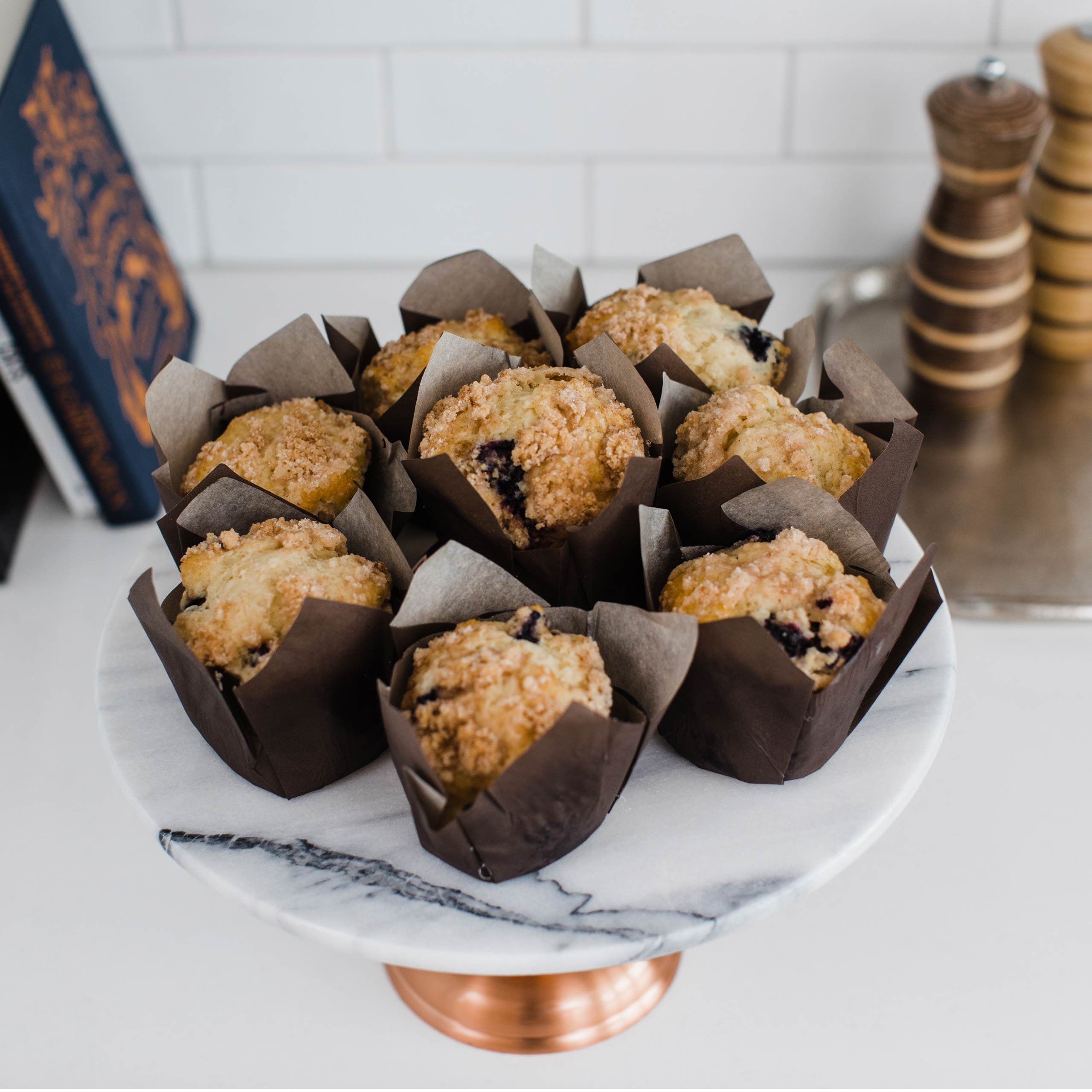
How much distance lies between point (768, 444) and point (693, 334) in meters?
0.14

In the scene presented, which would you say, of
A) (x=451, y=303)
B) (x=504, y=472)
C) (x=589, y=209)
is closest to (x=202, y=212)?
(x=589, y=209)

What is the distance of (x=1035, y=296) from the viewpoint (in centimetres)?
146

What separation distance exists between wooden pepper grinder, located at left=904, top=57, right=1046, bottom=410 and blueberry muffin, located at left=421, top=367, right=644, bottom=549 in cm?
68

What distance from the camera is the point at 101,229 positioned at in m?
1.28

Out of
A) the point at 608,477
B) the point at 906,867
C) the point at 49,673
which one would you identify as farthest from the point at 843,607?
the point at 49,673

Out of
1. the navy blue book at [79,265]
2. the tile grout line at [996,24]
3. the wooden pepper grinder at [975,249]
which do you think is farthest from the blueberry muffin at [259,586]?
the tile grout line at [996,24]

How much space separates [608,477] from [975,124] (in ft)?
2.36

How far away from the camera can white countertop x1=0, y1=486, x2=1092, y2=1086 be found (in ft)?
2.80

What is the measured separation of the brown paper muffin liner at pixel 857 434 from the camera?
2.48 ft

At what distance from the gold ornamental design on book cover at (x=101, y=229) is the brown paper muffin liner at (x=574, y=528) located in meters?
0.55

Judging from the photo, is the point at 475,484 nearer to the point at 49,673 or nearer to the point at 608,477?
the point at 608,477

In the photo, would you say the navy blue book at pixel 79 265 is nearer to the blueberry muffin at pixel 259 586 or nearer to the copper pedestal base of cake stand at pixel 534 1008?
the blueberry muffin at pixel 259 586

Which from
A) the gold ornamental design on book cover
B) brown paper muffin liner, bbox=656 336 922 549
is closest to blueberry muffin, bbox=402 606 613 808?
brown paper muffin liner, bbox=656 336 922 549

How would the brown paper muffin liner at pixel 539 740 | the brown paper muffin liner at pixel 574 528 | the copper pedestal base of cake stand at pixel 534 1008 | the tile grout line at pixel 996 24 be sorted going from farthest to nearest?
1. the tile grout line at pixel 996 24
2. the copper pedestal base of cake stand at pixel 534 1008
3. the brown paper muffin liner at pixel 574 528
4. the brown paper muffin liner at pixel 539 740
